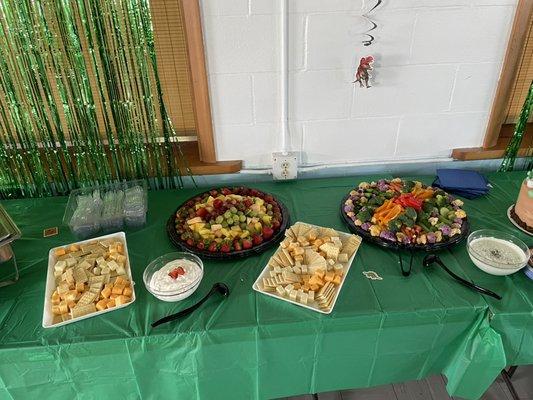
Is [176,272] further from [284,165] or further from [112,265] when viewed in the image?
[284,165]

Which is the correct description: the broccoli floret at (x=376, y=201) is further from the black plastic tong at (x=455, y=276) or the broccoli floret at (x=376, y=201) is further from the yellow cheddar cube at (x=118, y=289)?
the yellow cheddar cube at (x=118, y=289)

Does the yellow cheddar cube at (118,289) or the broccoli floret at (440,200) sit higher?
the broccoli floret at (440,200)

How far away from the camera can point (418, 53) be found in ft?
5.20

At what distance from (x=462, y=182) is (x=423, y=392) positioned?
2.96ft

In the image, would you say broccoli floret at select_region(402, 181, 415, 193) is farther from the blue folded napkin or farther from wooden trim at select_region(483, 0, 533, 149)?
wooden trim at select_region(483, 0, 533, 149)

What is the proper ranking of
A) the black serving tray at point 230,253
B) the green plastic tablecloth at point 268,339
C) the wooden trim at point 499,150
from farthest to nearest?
1. the wooden trim at point 499,150
2. the black serving tray at point 230,253
3. the green plastic tablecloth at point 268,339

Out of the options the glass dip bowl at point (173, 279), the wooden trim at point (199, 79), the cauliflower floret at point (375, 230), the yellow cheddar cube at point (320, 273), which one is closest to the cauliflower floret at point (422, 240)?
the cauliflower floret at point (375, 230)

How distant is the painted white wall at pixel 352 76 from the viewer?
1488 millimetres

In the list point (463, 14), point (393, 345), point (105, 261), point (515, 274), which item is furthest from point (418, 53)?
point (105, 261)

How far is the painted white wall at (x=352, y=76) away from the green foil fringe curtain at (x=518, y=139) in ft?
0.43

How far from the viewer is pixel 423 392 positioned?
1.75 metres

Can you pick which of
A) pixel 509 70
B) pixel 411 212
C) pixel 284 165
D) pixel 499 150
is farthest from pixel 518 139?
pixel 284 165

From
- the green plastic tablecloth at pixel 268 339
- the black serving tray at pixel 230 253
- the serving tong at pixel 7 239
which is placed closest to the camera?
the green plastic tablecloth at pixel 268 339

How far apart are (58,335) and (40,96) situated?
897mm
